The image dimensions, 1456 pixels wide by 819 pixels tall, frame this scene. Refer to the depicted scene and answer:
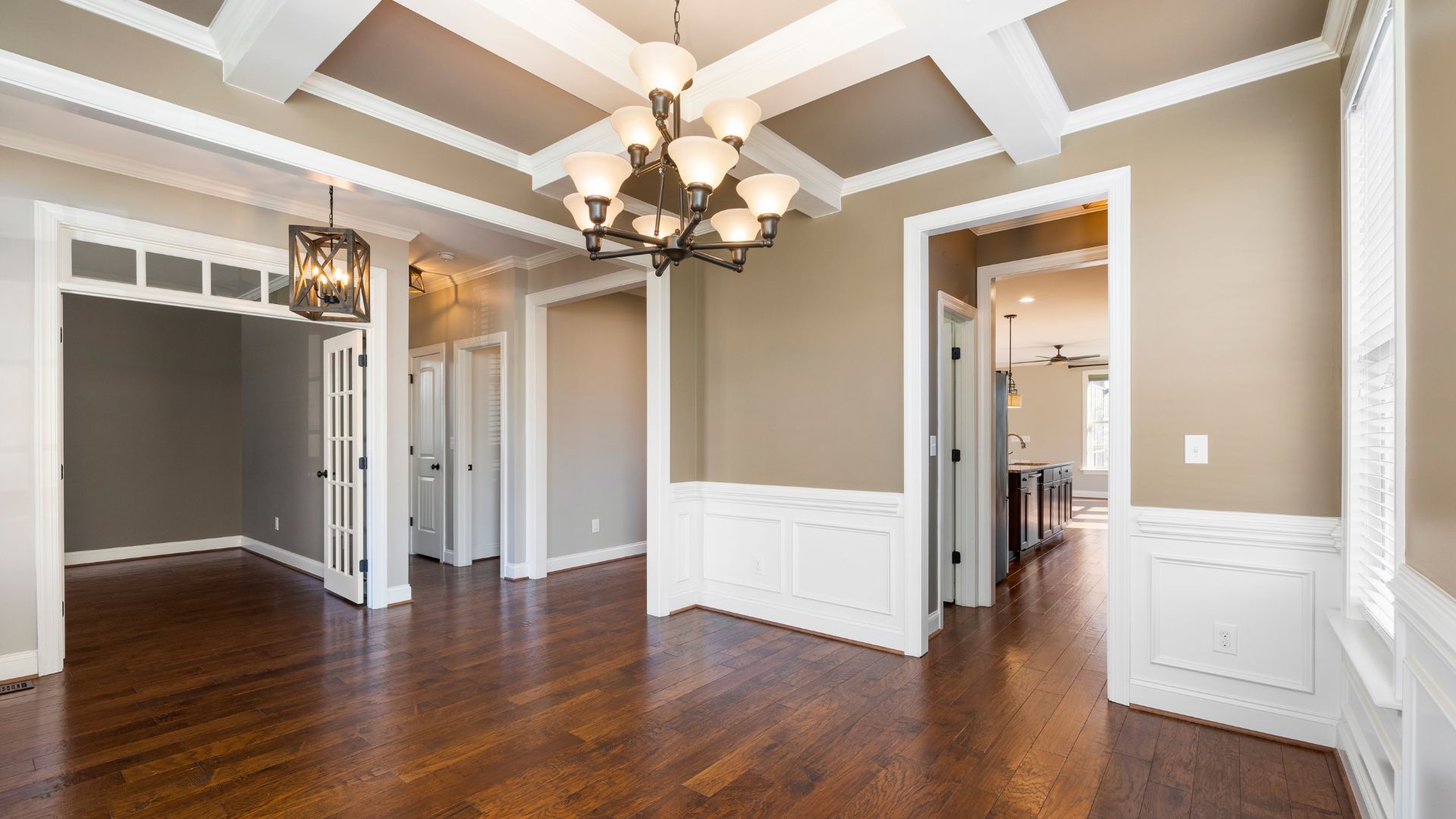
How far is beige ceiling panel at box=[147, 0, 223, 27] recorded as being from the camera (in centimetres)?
225

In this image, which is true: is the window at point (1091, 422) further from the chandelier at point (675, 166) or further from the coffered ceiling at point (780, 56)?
the chandelier at point (675, 166)

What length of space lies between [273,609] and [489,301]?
2819mm

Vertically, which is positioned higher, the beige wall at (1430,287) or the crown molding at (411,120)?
the crown molding at (411,120)

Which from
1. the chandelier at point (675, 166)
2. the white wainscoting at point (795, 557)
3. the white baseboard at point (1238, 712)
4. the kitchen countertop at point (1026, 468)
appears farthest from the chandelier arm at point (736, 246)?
the kitchen countertop at point (1026, 468)

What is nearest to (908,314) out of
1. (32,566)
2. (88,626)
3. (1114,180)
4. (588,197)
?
(1114,180)

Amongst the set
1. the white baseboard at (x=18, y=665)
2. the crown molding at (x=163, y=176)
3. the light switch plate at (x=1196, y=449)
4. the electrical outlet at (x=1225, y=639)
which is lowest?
the white baseboard at (x=18, y=665)

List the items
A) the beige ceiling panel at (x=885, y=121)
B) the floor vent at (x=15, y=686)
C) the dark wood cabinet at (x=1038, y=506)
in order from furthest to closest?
the dark wood cabinet at (x=1038, y=506) < the floor vent at (x=15, y=686) < the beige ceiling panel at (x=885, y=121)

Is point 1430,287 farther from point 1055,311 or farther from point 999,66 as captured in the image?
point 1055,311

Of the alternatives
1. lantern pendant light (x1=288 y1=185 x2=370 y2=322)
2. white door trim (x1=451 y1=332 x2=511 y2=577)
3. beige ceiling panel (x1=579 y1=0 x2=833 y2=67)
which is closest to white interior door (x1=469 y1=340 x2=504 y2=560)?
white door trim (x1=451 y1=332 x2=511 y2=577)

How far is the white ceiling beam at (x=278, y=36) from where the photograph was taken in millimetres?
2092

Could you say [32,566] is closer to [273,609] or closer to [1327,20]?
[273,609]

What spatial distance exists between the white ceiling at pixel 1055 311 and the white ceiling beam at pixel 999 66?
2.01 metres

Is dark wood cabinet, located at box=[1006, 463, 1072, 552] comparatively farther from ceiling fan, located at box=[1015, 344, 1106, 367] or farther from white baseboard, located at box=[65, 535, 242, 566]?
white baseboard, located at box=[65, 535, 242, 566]

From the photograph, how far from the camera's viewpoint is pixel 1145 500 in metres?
2.88
